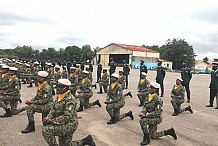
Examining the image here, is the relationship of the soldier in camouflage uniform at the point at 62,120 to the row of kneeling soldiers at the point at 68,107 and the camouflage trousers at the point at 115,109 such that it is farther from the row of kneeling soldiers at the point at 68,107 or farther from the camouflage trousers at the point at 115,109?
the camouflage trousers at the point at 115,109

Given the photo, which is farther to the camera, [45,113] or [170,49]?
[170,49]

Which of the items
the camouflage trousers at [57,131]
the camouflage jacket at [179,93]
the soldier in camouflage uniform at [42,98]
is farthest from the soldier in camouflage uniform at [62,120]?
the camouflage jacket at [179,93]

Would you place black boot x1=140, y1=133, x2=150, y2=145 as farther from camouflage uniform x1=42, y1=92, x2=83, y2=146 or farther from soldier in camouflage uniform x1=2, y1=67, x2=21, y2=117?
soldier in camouflage uniform x1=2, y1=67, x2=21, y2=117

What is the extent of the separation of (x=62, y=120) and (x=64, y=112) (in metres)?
0.16

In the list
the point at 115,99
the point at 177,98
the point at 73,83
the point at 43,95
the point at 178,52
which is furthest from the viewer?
the point at 178,52

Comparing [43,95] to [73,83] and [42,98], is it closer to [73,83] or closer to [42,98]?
[42,98]

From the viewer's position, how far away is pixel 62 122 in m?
5.34

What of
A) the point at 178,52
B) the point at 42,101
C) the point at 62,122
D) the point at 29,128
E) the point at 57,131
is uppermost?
the point at 178,52

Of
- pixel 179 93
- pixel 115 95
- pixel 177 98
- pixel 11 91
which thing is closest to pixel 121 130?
pixel 115 95

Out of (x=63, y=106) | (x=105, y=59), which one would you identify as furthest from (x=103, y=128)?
(x=105, y=59)

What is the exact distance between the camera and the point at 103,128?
8.41 metres

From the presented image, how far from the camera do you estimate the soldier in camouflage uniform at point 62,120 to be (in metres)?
5.35

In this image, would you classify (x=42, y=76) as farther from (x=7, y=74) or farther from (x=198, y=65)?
(x=198, y=65)

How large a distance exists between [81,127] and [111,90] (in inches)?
56.9
